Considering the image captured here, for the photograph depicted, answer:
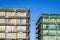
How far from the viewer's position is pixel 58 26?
2597 cm

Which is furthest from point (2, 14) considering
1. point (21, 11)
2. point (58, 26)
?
point (58, 26)

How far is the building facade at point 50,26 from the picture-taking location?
26.0m

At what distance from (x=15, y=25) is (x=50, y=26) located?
5181 millimetres

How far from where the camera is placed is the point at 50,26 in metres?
26.1

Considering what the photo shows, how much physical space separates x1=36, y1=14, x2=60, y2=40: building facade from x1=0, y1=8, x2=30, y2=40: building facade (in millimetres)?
2345

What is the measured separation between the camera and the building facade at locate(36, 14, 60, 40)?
85.2ft

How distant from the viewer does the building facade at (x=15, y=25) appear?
84.0 feet

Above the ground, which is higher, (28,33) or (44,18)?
(44,18)

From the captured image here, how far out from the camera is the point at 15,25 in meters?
25.7

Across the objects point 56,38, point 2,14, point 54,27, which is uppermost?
point 2,14

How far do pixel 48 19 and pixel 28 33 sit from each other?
12.1 ft

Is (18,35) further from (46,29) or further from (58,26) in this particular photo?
(58,26)

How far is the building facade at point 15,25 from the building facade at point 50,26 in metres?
2.35

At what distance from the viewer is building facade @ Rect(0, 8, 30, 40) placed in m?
25.6
